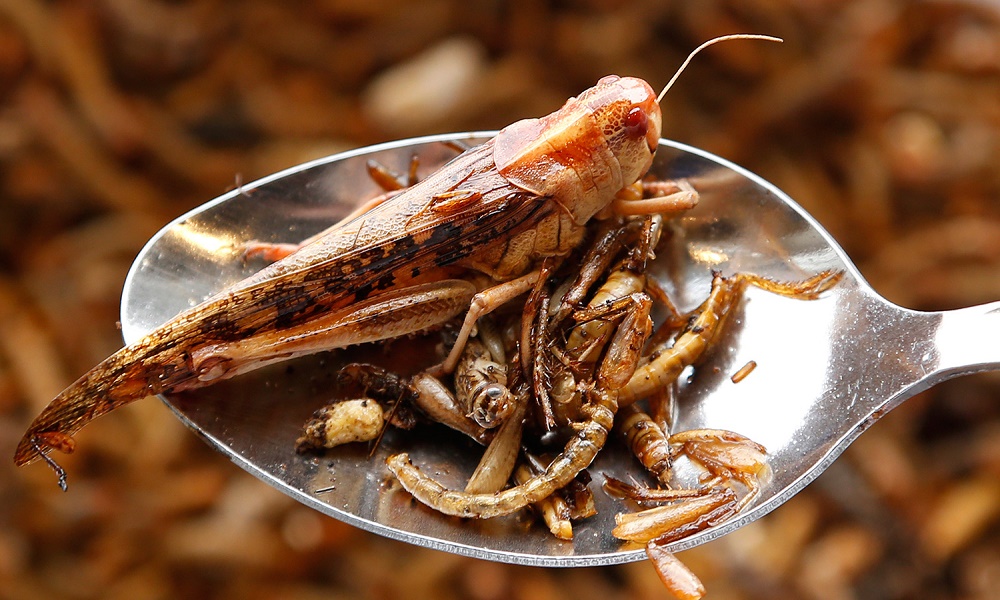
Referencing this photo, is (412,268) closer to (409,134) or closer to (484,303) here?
(484,303)

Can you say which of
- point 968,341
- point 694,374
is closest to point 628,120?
point 694,374

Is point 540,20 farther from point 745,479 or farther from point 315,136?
point 745,479

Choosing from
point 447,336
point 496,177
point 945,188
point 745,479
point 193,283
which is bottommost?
point 945,188

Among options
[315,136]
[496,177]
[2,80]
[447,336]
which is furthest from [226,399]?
[2,80]

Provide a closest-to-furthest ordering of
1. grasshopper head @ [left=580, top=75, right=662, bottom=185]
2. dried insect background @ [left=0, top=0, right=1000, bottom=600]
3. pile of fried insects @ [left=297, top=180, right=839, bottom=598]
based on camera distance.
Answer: pile of fried insects @ [left=297, top=180, right=839, bottom=598] < grasshopper head @ [left=580, top=75, right=662, bottom=185] < dried insect background @ [left=0, top=0, right=1000, bottom=600]

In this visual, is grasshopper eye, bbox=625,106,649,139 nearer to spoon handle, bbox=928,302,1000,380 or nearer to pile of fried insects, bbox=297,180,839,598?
pile of fried insects, bbox=297,180,839,598

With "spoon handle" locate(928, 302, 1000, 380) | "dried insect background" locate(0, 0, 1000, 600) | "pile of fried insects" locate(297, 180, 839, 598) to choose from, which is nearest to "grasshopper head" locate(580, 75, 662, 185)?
"pile of fried insects" locate(297, 180, 839, 598)

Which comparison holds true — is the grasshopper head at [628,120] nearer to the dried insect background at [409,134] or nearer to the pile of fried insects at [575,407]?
the pile of fried insects at [575,407]

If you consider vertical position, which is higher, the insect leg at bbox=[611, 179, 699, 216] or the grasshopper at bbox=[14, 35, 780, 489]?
the grasshopper at bbox=[14, 35, 780, 489]
